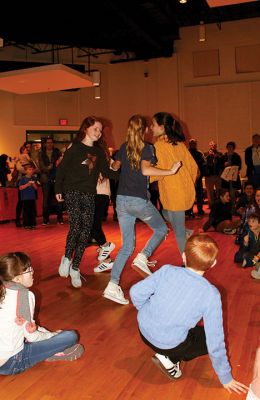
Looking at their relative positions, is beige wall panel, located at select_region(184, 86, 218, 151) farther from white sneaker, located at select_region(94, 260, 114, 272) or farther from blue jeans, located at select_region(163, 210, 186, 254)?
blue jeans, located at select_region(163, 210, 186, 254)

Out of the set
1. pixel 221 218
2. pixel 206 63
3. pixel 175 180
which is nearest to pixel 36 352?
pixel 175 180

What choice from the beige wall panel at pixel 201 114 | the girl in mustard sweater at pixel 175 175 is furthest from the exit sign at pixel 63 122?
the girl in mustard sweater at pixel 175 175

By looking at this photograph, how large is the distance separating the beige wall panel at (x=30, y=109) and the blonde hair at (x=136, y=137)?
1233 centimetres

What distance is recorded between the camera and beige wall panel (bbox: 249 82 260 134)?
574 inches

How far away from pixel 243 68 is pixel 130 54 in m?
4.01

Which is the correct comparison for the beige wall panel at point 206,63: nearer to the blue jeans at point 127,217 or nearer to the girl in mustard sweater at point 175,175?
Result: the girl in mustard sweater at point 175,175

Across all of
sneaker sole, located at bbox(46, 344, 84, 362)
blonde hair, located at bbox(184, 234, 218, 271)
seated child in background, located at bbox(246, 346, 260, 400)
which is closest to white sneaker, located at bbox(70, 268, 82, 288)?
sneaker sole, located at bbox(46, 344, 84, 362)

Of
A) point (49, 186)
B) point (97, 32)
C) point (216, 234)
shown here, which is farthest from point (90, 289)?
point (97, 32)

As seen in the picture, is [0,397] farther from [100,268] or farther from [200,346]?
[100,268]

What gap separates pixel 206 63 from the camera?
15.0 m

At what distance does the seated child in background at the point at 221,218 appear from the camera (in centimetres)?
697

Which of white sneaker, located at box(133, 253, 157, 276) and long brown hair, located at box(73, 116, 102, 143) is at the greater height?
long brown hair, located at box(73, 116, 102, 143)

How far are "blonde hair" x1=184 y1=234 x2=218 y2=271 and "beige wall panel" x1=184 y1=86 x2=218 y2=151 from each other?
530 inches

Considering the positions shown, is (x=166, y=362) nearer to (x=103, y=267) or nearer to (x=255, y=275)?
(x=255, y=275)
